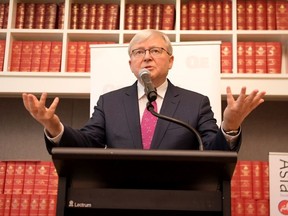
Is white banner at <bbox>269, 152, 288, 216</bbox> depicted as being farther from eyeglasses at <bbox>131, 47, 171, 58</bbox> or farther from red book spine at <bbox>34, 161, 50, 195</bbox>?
red book spine at <bbox>34, 161, 50, 195</bbox>

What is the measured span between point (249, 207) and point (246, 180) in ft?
0.58

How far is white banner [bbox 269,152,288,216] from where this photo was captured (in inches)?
100

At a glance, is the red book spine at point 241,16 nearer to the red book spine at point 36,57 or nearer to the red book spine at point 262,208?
the red book spine at point 262,208

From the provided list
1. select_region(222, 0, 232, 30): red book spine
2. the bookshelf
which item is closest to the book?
the bookshelf

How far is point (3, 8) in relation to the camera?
3072mm

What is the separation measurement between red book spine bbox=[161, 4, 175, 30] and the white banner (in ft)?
→ 3.87

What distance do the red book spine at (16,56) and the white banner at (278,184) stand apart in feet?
6.32

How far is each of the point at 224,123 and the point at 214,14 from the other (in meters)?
2.01

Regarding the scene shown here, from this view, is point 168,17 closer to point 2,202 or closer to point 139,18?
point 139,18

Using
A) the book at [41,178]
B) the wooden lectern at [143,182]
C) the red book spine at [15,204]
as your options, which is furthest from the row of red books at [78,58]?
the wooden lectern at [143,182]

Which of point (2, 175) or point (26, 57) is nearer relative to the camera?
point (2, 175)

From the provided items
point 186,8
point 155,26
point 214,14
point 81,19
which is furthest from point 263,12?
point 81,19

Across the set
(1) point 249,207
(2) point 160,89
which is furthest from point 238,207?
(2) point 160,89

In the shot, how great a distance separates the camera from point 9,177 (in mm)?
2736
